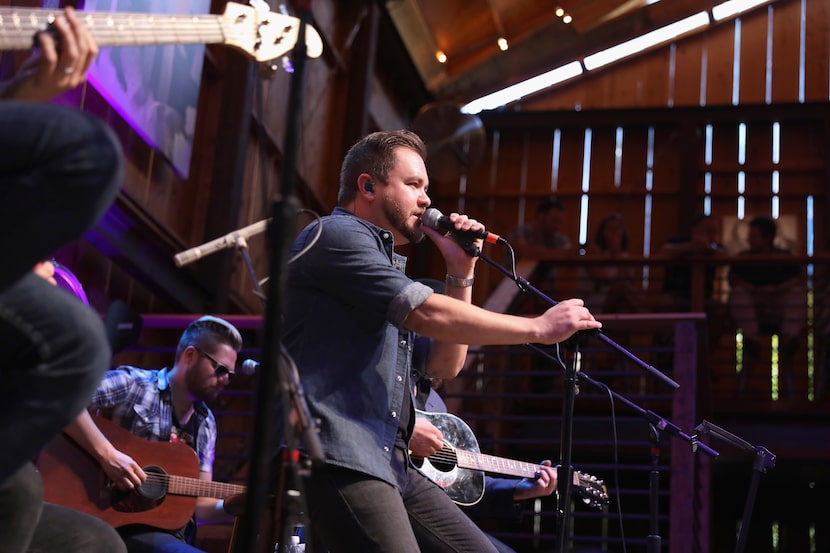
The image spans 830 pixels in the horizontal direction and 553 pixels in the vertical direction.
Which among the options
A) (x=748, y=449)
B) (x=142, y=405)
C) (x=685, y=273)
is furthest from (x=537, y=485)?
(x=685, y=273)

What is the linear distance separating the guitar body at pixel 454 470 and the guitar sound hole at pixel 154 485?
1.09 metres

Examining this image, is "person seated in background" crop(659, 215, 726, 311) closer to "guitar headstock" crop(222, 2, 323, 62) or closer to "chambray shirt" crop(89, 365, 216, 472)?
"chambray shirt" crop(89, 365, 216, 472)

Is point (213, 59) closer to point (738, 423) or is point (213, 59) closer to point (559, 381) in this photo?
point (559, 381)

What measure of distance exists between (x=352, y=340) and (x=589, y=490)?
1.75 meters

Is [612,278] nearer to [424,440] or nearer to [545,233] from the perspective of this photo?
[545,233]

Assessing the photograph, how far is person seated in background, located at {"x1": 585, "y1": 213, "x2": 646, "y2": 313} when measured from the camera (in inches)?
354

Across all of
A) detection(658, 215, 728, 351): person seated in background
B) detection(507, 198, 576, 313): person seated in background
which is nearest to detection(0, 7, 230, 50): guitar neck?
detection(507, 198, 576, 313): person seated in background

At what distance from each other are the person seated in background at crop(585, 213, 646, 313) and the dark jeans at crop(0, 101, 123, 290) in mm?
7110

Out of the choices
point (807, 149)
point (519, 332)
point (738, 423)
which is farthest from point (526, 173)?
point (519, 332)

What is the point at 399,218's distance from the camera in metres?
3.10

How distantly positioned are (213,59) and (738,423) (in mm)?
4999

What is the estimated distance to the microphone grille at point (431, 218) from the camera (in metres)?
2.99

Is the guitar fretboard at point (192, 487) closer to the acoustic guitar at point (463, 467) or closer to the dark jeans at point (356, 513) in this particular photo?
the acoustic guitar at point (463, 467)

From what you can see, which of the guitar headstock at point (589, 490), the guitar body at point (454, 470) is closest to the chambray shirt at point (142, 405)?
the guitar body at point (454, 470)
